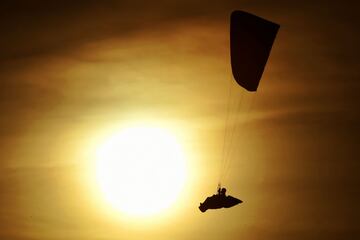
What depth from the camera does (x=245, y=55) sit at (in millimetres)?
76125

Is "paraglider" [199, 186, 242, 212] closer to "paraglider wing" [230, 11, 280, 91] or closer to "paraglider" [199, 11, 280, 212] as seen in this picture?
"paraglider" [199, 11, 280, 212]

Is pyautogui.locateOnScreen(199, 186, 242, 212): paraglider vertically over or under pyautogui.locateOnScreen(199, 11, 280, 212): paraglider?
under

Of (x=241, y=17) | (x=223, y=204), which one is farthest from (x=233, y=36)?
(x=223, y=204)

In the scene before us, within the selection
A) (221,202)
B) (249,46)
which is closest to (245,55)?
(249,46)

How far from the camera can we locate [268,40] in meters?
74.2

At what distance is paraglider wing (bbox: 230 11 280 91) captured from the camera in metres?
74.3

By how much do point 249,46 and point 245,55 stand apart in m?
0.67

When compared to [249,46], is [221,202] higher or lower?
lower

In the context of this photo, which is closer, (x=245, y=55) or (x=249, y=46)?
(x=249, y=46)

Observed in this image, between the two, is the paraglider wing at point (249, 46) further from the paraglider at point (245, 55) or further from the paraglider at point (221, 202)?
the paraglider at point (221, 202)

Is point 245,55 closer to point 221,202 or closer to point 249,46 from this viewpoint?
point 249,46

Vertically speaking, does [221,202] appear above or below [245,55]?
below

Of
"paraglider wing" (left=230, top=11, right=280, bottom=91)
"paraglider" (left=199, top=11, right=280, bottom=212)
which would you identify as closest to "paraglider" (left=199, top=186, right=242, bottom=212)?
"paraglider" (left=199, top=11, right=280, bottom=212)

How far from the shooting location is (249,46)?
7581 cm
